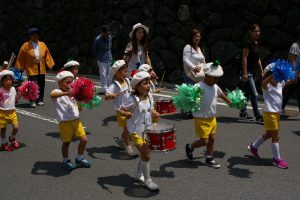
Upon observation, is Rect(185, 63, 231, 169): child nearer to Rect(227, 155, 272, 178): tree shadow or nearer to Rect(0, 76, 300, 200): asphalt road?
Rect(227, 155, 272, 178): tree shadow

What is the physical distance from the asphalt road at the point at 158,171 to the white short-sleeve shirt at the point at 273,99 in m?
0.81

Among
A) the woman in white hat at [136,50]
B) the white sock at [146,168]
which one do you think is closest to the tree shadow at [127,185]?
the white sock at [146,168]

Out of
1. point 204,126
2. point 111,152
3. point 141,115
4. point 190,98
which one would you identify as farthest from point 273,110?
point 111,152

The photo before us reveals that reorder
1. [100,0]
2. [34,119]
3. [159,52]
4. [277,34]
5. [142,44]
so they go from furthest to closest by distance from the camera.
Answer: [100,0]
[159,52]
[277,34]
[34,119]
[142,44]

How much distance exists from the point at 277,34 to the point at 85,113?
18.2 feet

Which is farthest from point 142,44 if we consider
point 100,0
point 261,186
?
point 100,0

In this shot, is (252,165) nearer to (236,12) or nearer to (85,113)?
(85,113)

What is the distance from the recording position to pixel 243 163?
6.07m

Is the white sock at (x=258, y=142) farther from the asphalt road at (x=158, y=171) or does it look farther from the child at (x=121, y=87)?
the child at (x=121, y=87)

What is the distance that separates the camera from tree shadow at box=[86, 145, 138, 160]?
639cm

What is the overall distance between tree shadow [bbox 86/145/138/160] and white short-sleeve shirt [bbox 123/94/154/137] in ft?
3.95

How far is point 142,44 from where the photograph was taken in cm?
816

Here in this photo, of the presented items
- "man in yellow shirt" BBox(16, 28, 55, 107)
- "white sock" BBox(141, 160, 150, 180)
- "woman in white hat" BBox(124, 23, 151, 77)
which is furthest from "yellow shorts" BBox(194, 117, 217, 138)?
"man in yellow shirt" BBox(16, 28, 55, 107)

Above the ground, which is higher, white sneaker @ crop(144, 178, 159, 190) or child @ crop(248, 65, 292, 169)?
child @ crop(248, 65, 292, 169)
